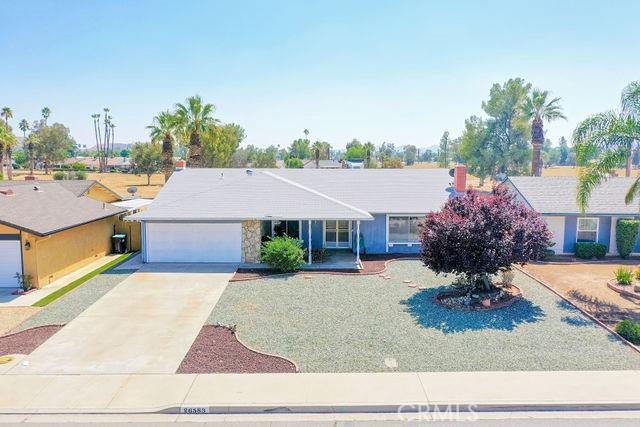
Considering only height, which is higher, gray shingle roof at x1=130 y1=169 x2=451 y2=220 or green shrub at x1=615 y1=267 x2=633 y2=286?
gray shingle roof at x1=130 y1=169 x2=451 y2=220

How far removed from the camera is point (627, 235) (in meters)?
23.5

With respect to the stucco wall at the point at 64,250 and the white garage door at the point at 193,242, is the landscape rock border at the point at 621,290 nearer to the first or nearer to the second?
the white garage door at the point at 193,242

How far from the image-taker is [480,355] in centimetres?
1199

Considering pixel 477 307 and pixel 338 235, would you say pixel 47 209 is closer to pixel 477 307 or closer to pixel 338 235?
pixel 338 235

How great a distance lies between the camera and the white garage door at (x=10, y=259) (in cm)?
1792

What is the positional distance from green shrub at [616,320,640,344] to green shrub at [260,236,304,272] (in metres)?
11.9

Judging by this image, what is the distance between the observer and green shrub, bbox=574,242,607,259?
23.5 meters

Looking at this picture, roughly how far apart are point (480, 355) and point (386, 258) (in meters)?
11.5

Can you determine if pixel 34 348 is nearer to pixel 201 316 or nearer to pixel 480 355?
pixel 201 316

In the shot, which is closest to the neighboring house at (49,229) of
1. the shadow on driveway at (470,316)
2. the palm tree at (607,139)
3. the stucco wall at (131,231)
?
the stucco wall at (131,231)

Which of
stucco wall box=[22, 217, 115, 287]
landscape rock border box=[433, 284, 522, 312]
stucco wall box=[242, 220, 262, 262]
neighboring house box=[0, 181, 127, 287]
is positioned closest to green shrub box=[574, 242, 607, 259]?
landscape rock border box=[433, 284, 522, 312]

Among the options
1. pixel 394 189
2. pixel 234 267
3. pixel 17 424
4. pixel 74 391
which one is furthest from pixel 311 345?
pixel 394 189

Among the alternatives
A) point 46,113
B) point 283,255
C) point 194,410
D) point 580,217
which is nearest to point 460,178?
point 580,217

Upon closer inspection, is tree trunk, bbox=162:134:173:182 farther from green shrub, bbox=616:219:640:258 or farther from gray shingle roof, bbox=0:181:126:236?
green shrub, bbox=616:219:640:258
